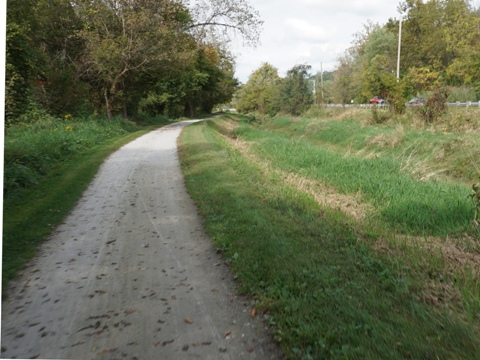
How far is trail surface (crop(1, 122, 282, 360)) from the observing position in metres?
2.79

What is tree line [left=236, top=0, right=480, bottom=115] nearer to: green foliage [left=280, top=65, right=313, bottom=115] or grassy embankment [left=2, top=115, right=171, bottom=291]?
green foliage [left=280, top=65, right=313, bottom=115]

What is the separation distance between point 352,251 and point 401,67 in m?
30.0

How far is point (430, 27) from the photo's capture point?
30469 mm

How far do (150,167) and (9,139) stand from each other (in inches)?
129

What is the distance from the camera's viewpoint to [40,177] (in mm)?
8273

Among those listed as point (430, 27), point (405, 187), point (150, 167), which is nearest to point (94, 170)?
point (150, 167)

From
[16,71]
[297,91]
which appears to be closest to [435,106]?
[16,71]

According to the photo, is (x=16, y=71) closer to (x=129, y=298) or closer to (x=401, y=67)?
(x=129, y=298)

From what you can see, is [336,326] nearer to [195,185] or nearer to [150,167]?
[195,185]

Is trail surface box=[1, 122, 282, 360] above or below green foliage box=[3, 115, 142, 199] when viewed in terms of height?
below

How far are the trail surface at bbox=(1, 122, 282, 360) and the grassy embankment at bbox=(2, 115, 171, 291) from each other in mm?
251

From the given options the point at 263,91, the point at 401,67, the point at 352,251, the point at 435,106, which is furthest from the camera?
the point at 263,91

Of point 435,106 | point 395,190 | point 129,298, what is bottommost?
point 395,190

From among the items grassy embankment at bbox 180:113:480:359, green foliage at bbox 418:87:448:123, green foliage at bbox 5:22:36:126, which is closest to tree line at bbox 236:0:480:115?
green foliage at bbox 418:87:448:123
